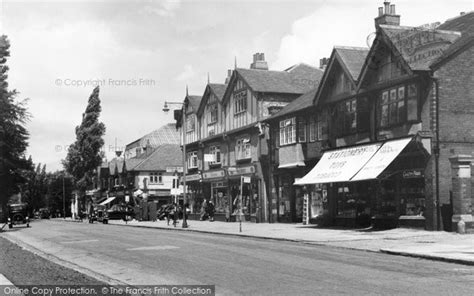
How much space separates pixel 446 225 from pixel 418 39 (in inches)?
327

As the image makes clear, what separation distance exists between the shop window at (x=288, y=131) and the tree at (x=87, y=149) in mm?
47278

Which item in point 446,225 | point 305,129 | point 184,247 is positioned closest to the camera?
point 184,247

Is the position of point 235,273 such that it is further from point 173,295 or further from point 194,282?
point 173,295

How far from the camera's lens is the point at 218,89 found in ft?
169

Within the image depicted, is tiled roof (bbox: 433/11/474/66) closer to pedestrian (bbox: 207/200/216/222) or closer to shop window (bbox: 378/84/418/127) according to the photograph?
shop window (bbox: 378/84/418/127)

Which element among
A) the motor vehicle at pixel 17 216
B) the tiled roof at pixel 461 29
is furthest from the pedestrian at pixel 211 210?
the tiled roof at pixel 461 29

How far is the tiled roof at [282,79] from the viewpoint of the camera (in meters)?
43.4

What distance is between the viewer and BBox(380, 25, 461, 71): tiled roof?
26.4 meters

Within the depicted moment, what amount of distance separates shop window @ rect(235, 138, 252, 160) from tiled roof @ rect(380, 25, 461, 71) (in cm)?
1758

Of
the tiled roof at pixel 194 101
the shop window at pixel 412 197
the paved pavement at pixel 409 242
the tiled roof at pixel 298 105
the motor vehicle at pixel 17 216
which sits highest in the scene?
the tiled roof at pixel 194 101

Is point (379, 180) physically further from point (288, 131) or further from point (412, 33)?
point (288, 131)

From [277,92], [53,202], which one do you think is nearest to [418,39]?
[277,92]

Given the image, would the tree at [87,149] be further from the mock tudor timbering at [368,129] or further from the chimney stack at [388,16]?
the chimney stack at [388,16]

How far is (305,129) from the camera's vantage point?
120 feet
